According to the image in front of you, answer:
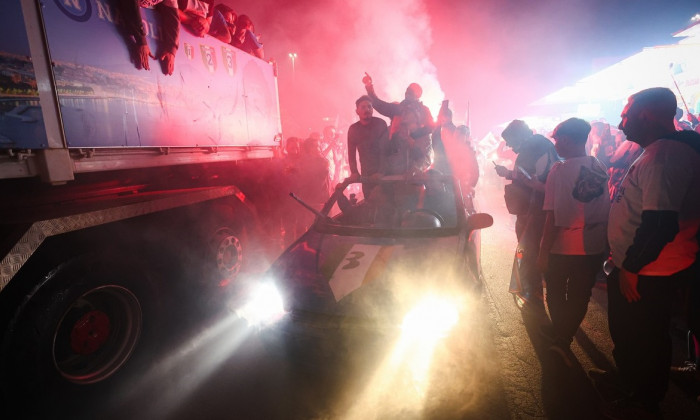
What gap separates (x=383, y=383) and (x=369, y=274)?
77cm

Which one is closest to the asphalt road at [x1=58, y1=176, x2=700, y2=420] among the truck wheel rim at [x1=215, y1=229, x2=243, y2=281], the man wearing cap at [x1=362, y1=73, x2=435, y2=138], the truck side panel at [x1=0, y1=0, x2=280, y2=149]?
the truck wheel rim at [x1=215, y1=229, x2=243, y2=281]

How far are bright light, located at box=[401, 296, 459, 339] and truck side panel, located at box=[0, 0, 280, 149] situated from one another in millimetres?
2945

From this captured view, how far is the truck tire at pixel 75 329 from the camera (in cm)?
219

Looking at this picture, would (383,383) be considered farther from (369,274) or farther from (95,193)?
(95,193)

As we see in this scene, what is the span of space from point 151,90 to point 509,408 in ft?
14.2

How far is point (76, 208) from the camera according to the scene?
2627 mm

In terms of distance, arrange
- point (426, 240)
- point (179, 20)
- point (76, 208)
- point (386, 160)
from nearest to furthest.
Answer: point (76, 208), point (426, 240), point (179, 20), point (386, 160)

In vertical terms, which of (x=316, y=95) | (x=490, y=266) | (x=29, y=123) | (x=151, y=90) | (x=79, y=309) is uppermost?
(x=316, y=95)

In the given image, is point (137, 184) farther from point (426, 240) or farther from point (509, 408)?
point (509, 408)

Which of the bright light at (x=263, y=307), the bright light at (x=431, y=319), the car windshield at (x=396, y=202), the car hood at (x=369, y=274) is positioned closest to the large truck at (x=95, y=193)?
the bright light at (x=263, y=307)

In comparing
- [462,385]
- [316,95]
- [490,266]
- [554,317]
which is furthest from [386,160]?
[316,95]

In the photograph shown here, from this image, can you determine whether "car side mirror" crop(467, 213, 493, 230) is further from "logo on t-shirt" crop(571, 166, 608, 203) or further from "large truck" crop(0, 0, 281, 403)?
"large truck" crop(0, 0, 281, 403)

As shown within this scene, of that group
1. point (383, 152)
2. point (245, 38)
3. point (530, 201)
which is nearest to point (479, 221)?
point (530, 201)

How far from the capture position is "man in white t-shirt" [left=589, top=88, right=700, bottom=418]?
1834mm
